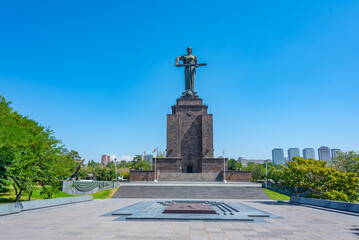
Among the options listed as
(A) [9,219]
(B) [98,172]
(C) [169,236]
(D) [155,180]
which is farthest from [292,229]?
(B) [98,172]

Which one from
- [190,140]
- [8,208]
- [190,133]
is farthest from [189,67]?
[8,208]

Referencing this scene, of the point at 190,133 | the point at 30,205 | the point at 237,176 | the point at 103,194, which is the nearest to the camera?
the point at 30,205

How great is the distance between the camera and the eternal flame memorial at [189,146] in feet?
117

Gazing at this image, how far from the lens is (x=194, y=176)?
35656 millimetres

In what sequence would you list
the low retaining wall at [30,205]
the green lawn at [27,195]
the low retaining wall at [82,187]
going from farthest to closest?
the low retaining wall at [82,187] < the green lawn at [27,195] < the low retaining wall at [30,205]

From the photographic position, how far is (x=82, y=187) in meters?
25.2

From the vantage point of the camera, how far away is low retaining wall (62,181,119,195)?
23312 millimetres

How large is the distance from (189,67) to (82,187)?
2568 centimetres

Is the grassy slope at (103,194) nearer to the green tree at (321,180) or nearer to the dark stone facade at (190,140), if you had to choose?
the dark stone facade at (190,140)

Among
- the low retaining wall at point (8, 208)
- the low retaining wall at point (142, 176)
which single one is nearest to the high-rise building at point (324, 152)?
→ the low retaining wall at point (142, 176)

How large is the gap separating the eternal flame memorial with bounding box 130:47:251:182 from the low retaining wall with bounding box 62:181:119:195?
8.28m

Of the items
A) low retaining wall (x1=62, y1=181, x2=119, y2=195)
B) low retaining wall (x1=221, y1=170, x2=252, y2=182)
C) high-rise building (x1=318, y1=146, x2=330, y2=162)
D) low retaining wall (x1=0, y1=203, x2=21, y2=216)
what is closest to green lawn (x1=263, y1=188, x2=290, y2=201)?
low retaining wall (x1=221, y1=170, x2=252, y2=182)

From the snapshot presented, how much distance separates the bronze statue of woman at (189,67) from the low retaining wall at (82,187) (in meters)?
21.2

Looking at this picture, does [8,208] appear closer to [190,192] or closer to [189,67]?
[190,192]
